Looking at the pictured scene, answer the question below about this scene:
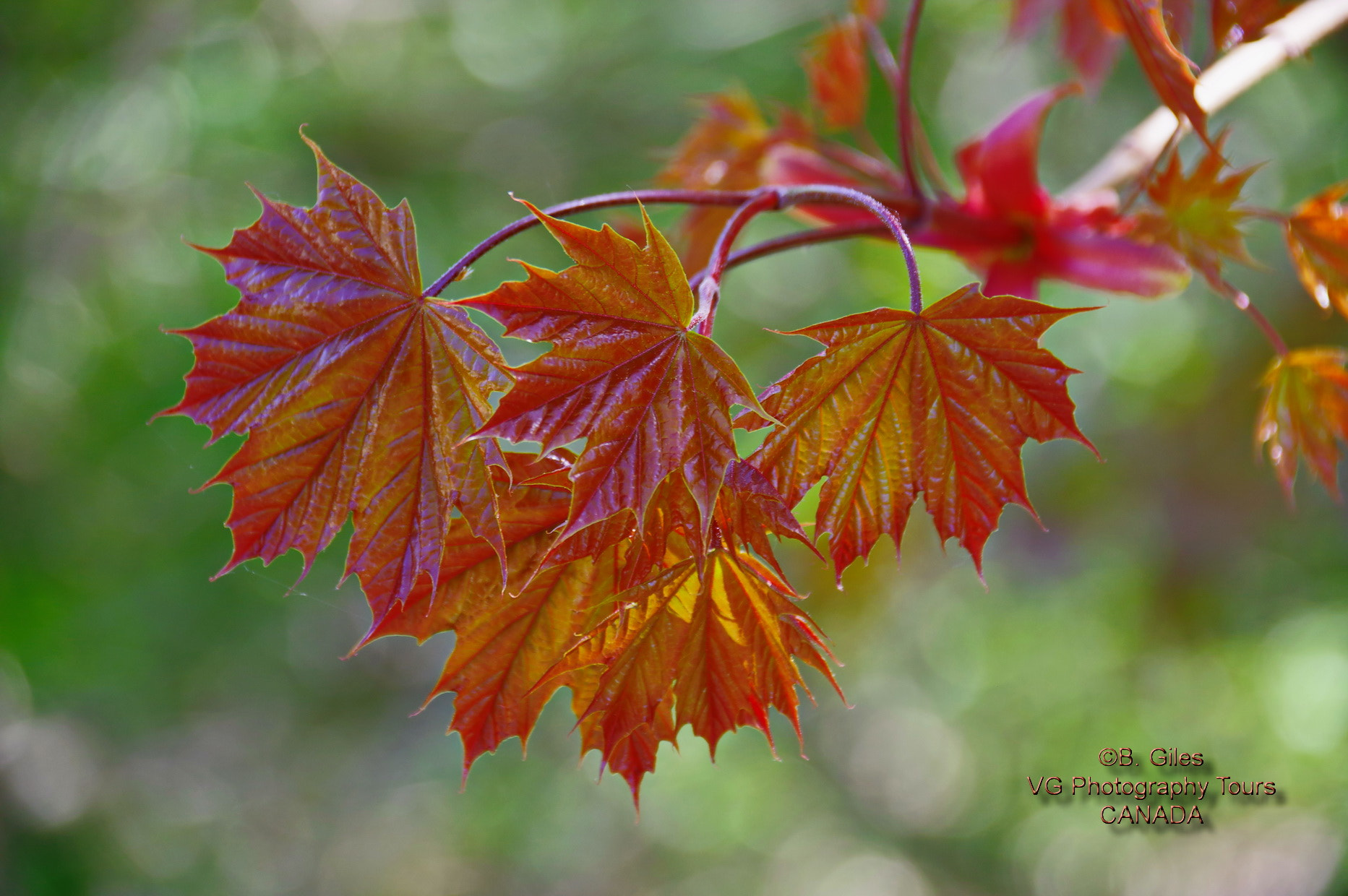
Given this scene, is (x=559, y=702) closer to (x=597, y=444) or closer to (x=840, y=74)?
(x=840, y=74)

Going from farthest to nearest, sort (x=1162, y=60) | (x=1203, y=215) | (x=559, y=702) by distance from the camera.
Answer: (x=559, y=702) < (x=1203, y=215) < (x=1162, y=60)

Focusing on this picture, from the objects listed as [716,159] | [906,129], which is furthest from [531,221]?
[716,159]

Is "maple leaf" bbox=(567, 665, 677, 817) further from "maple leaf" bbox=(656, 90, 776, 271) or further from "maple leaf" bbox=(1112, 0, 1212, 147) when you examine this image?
"maple leaf" bbox=(656, 90, 776, 271)

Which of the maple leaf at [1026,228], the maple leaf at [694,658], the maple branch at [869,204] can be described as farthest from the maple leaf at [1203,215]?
the maple leaf at [694,658]

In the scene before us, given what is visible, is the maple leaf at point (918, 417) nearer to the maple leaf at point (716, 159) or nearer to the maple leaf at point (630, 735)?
the maple leaf at point (630, 735)

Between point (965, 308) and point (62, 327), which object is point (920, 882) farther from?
point (62, 327)

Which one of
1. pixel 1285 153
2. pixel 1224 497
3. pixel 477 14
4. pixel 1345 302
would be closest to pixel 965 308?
pixel 1345 302
